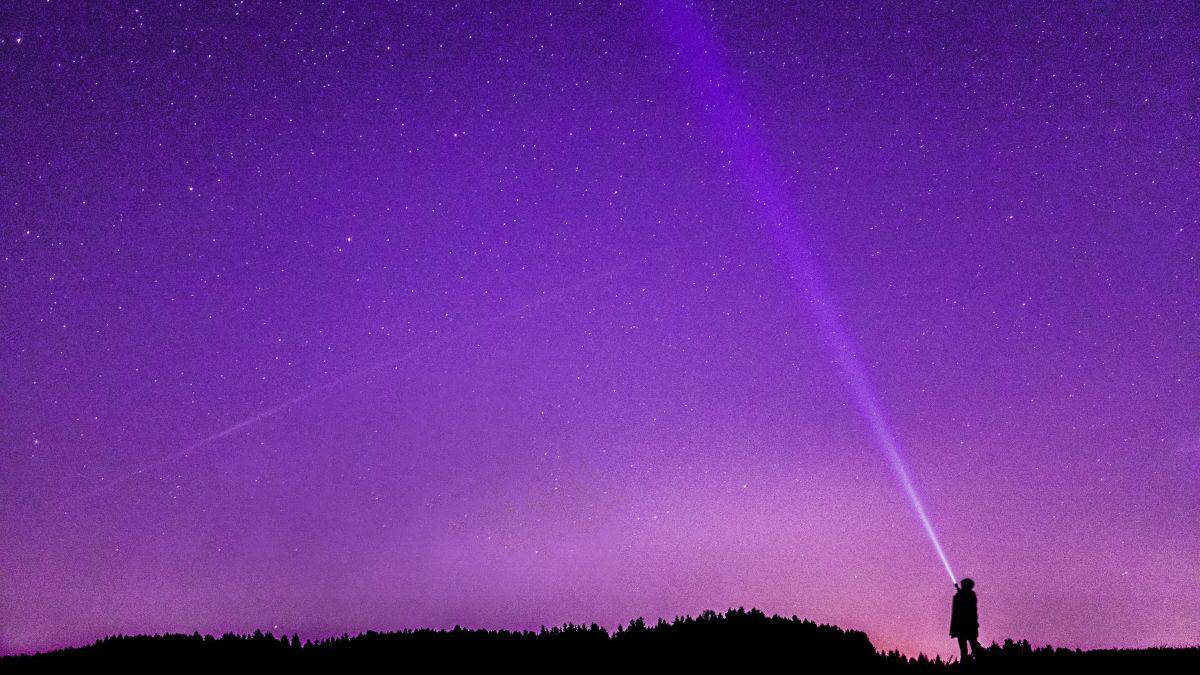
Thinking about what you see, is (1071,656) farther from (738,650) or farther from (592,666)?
(592,666)

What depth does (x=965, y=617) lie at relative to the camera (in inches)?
522

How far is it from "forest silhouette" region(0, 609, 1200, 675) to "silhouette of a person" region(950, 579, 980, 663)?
37 centimetres

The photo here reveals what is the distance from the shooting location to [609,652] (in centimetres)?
1324

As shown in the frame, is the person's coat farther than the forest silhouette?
Yes

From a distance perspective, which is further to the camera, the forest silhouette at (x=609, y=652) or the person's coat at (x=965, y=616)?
the person's coat at (x=965, y=616)

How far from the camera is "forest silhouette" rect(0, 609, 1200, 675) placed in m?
12.1

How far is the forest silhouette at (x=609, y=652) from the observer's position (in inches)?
475

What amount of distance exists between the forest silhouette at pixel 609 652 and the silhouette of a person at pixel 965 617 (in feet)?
1.22

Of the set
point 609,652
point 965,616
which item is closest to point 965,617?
point 965,616

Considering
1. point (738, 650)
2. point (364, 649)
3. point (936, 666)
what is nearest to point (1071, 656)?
point (936, 666)

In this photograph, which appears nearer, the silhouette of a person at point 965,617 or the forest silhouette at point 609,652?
the forest silhouette at point 609,652

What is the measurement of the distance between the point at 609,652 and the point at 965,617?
235 inches

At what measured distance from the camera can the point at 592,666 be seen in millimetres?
12875

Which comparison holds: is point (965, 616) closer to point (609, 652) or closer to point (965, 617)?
point (965, 617)
